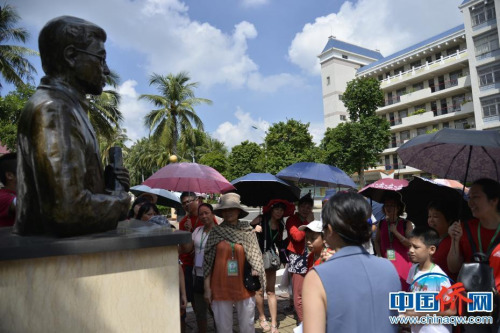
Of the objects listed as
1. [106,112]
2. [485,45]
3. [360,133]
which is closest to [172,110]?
[106,112]

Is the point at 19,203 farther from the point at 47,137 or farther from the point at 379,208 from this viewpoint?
the point at 379,208

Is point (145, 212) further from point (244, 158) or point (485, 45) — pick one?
point (485, 45)

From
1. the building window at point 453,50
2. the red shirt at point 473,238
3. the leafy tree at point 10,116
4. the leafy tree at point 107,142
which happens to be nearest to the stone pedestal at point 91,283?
the red shirt at point 473,238

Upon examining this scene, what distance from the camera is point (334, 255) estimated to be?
1.76 metres

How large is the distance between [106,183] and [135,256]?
61 cm

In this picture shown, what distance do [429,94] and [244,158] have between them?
21229 mm

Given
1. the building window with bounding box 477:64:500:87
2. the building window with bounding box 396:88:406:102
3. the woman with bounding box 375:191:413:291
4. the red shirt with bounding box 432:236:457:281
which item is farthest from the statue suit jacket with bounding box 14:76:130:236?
the building window with bounding box 396:88:406:102

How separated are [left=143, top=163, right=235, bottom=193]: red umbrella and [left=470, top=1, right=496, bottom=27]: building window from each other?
3174cm

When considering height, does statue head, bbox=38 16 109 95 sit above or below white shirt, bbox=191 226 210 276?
above

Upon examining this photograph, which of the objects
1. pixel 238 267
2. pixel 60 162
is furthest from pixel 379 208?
pixel 60 162

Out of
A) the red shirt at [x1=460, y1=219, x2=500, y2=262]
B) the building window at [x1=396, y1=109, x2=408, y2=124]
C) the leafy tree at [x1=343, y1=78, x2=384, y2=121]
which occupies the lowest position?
the red shirt at [x1=460, y1=219, x2=500, y2=262]

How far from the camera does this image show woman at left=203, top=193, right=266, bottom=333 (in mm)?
3863

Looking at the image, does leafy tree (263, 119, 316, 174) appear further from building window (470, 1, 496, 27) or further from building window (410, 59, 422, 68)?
building window (410, 59, 422, 68)

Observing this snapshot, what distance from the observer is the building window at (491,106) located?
27875mm
